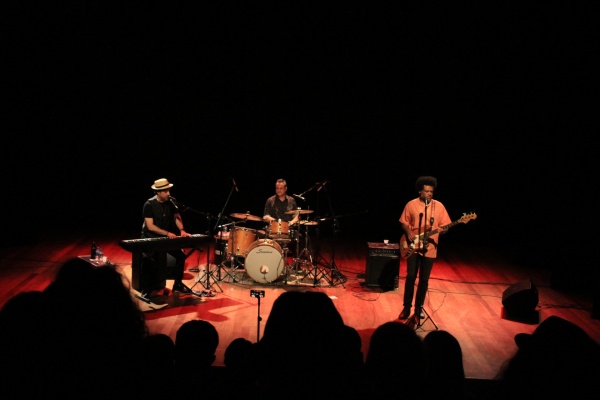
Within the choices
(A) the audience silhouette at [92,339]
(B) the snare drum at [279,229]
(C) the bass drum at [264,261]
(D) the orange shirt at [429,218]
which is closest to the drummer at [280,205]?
(B) the snare drum at [279,229]

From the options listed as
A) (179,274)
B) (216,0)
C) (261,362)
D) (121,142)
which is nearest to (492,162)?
(216,0)

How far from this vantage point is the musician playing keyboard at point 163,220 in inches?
301

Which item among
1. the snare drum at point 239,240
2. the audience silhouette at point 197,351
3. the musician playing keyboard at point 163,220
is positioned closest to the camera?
the audience silhouette at point 197,351

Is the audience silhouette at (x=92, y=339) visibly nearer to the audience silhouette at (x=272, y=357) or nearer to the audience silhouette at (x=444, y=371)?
the audience silhouette at (x=272, y=357)

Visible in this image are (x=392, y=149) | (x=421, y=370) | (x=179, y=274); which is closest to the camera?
(x=421, y=370)

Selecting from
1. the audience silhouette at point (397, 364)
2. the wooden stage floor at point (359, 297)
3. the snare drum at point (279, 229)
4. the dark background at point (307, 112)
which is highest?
the dark background at point (307, 112)

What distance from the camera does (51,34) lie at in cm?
1016

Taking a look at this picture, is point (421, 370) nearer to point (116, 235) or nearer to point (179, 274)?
point (179, 274)

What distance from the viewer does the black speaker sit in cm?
690

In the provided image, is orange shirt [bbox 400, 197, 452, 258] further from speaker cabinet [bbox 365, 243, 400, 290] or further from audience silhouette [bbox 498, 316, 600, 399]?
audience silhouette [bbox 498, 316, 600, 399]

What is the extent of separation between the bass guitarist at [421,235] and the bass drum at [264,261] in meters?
2.17

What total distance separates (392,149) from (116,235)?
6763mm

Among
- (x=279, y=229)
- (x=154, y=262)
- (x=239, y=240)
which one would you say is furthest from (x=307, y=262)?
(x=154, y=262)

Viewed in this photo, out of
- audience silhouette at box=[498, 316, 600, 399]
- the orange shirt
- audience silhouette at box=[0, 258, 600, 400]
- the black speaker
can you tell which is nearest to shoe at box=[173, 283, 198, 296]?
the orange shirt
